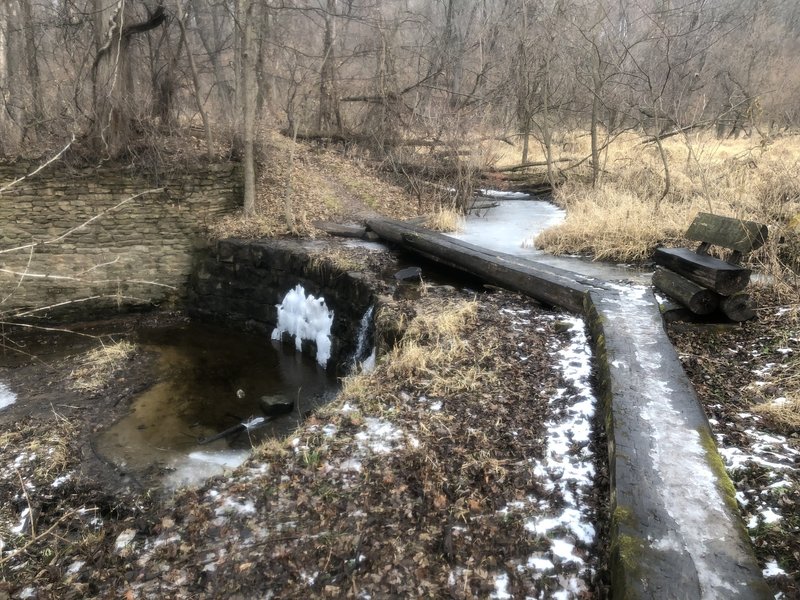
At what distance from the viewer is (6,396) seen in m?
6.76

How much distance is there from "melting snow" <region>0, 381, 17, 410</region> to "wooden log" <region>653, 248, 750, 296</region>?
7.86 metres

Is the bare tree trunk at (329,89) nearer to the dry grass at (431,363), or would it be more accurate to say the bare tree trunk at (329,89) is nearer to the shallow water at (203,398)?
the shallow water at (203,398)

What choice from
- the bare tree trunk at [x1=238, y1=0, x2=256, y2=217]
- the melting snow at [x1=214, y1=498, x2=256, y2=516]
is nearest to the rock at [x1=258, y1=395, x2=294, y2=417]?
the melting snow at [x1=214, y1=498, x2=256, y2=516]

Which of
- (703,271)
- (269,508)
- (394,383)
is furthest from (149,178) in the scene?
(703,271)

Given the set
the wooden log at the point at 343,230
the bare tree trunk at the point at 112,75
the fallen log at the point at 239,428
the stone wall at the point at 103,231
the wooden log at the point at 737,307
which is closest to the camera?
the wooden log at the point at 737,307

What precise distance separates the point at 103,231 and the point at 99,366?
3.56 metres

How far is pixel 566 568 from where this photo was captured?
2.62m

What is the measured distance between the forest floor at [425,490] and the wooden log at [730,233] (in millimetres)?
786

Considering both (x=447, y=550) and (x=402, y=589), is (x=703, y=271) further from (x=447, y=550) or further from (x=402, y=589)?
(x=402, y=589)

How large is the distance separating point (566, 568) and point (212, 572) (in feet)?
6.07

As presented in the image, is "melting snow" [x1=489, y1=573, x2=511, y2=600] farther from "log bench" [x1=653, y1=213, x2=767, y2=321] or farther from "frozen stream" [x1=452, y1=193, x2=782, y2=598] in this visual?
"log bench" [x1=653, y1=213, x2=767, y2=321]

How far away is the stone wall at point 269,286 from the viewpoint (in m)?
7.79

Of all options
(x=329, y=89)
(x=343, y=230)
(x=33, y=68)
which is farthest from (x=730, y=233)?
(x=33, y=68)

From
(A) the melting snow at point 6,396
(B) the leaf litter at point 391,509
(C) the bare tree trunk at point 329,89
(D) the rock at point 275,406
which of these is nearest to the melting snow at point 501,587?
(B) the leaf litter at point 391,509
